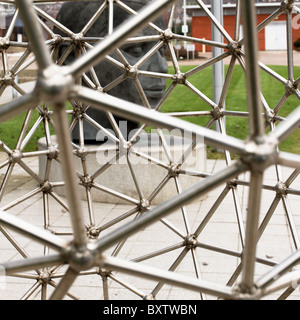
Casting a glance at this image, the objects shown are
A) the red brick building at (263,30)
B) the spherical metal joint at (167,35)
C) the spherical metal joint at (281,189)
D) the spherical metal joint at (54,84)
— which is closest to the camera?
the spherical metal joint at (54,84)

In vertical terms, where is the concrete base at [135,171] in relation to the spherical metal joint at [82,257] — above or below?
above

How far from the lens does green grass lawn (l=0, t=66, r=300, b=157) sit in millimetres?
10797

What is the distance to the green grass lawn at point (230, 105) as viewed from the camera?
35.4 ft

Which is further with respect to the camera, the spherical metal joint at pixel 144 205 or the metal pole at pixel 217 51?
the metal pole at pixel 217 51

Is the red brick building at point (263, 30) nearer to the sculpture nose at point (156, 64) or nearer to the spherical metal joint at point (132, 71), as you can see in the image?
the sculpture nose at point (156, 64)

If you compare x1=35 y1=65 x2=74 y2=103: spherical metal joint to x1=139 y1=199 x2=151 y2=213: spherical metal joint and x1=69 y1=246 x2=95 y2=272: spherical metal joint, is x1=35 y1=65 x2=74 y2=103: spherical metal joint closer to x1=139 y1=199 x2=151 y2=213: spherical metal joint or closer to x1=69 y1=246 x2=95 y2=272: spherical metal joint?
x1=69 y1=246 x2=95 y2=272: spherical metal joint

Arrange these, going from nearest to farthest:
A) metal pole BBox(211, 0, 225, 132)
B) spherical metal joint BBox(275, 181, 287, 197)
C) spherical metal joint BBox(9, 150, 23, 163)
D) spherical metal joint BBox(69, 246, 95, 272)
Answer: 1. spherical metal joint BBox(69, 246, 95, 272)
2. spherical metal joint BBox(275, 181, 287, 197)
3. spherical metal joint BBox(9, 150, 23, 163)
4. metal pole BBox(211, 0, 225, 132)

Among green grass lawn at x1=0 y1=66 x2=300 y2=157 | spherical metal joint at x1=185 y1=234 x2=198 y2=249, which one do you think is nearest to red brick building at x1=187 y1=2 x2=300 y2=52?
green grass lawn at x1=0 y1=66 x2=300 y2=157

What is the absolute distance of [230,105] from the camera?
1273 centimetres

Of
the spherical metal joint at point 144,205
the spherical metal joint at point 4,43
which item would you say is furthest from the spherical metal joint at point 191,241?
the spherical metal joint at point 4,43

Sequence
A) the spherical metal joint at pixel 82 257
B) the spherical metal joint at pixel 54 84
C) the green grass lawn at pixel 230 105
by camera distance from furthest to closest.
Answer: the green grass lawn at pixel 230 105 < the spherical metal joint at pixel 82 257 < the spherical metal joint at pixel 54 84

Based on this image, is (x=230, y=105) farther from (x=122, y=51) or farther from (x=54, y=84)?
(x=54, y=84)

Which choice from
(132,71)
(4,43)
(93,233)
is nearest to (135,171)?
(93,233)

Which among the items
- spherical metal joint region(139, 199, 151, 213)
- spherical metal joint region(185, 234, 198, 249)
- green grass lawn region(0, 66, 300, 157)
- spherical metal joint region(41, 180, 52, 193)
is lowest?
spherical metal joint region(185, 234, 198, 249)
